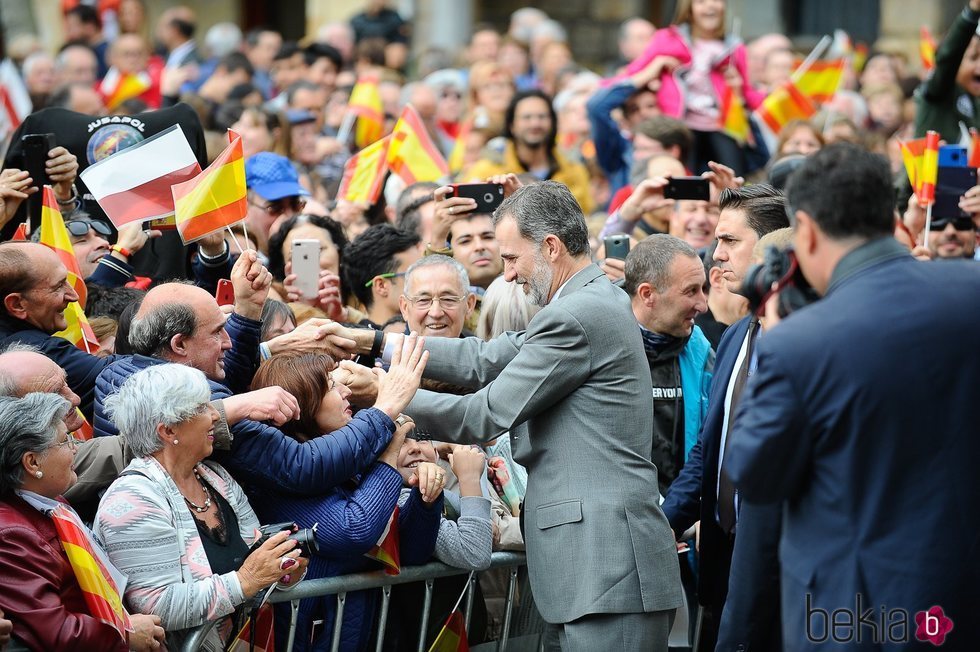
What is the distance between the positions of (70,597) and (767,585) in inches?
80.0

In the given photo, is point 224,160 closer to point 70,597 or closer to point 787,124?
point 70,597

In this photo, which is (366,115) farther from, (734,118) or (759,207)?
(759,207)

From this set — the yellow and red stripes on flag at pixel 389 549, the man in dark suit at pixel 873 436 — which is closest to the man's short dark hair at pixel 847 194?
the man in dark suit at pixel 873 436

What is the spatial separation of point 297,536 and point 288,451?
0.29 meters

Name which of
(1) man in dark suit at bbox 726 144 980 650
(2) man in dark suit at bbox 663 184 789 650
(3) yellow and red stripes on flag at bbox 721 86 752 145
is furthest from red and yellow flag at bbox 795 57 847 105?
(1) man in dark suit at bbox 726 144 980 650

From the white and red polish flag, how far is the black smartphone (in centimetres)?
380

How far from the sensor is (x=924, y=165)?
23.1 ft

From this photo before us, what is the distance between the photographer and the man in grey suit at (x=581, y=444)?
460 centimetres

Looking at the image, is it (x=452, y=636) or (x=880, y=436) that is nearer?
(x=880, y=436)

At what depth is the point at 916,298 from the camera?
351 cm

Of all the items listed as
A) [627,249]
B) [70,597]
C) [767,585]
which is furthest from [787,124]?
[70,597]

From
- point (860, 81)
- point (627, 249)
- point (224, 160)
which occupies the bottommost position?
point (860, 81)

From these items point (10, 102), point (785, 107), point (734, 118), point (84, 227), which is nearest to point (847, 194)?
point (84, 227)

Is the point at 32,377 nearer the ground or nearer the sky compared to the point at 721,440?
nearer the sky
